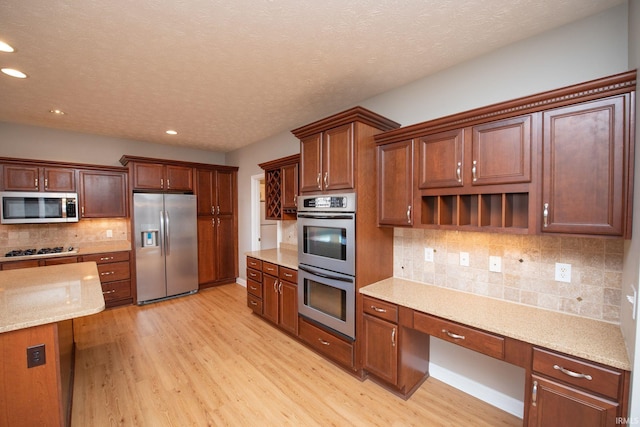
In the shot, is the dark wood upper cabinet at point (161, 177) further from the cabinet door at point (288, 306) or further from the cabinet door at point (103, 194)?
the cabinet door at point (288, 306)

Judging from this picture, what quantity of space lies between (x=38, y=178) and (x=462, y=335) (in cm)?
539

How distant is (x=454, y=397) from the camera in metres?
2.16

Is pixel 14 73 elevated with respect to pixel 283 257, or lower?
elevated

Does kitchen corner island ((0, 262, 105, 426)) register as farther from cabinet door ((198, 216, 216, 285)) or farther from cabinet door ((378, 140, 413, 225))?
cabinet door ((198, 216, 216, 285))

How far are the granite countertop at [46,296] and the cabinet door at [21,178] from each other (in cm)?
175

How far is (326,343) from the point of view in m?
2.63

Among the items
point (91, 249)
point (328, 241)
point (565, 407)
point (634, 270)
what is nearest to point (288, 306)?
point (328, 241)

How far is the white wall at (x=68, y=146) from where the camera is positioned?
3703 mm

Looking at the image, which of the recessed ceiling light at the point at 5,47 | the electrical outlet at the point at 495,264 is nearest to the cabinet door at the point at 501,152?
the electrical outlet at the point at 495,264

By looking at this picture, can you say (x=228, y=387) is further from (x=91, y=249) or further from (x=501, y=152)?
(x=91, y=249)

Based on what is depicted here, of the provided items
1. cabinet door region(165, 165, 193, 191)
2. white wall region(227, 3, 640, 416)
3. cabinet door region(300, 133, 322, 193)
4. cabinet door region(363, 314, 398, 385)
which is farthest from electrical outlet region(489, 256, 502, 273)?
cabinet door region(165, 165, 193, 191)

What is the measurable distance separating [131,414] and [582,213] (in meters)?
3.29

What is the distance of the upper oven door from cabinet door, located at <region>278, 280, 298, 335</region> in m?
0.42

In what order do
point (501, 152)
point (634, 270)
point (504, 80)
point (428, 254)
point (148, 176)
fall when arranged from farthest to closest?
point (148, 176)
point (428, 254)
point (504, 80)
point (501, 152)
point (634, 270)
